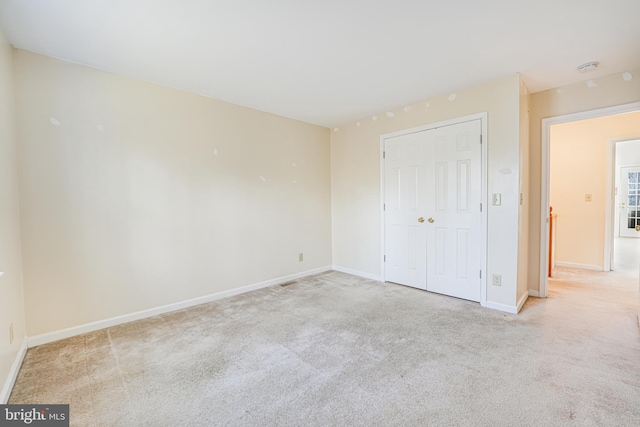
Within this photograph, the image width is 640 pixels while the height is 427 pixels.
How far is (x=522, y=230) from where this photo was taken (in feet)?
9.84

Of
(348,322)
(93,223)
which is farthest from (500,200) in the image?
(93,223)

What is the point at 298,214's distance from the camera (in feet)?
14.0

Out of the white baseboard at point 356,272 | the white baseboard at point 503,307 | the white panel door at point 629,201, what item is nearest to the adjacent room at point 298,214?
the white baseboard at point 503,307

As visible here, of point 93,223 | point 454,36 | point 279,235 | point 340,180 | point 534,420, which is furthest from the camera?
point 340,180

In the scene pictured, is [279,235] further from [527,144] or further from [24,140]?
[527,144]

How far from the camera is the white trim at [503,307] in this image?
9.32ft

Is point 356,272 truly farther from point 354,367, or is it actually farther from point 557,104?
point 557,104

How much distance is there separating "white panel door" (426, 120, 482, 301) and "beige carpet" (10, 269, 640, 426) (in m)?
0.37

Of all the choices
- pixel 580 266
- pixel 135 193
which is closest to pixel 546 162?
pixel 580 266

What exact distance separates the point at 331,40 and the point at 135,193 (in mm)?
2268

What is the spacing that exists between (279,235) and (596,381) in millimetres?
3300

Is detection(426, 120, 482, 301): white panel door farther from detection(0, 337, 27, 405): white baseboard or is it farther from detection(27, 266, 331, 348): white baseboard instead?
detection(0, 337, 27, 405): white baseboard

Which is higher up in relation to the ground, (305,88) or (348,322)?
(305,88)

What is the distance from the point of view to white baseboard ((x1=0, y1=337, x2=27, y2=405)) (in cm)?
164
